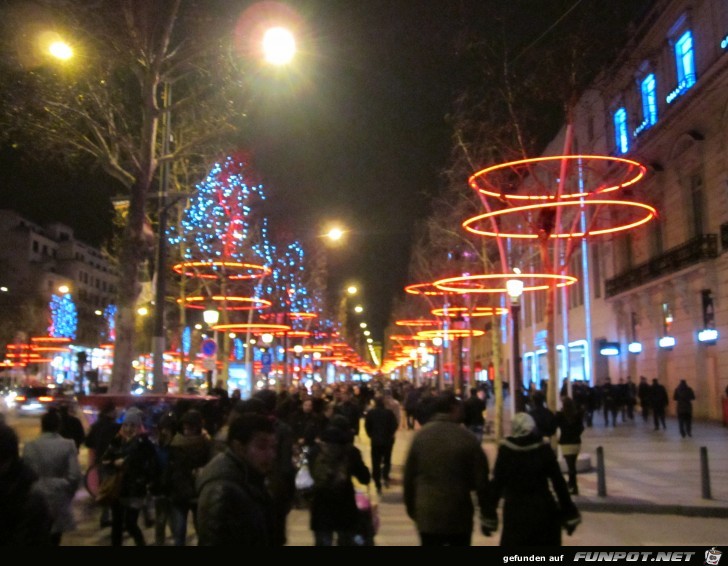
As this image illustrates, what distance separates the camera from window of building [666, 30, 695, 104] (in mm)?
34156

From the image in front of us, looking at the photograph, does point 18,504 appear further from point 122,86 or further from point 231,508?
point 122,86

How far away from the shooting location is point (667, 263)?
37.4 m

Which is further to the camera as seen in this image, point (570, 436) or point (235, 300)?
point (235, 300)

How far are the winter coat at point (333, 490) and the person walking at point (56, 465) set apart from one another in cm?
222

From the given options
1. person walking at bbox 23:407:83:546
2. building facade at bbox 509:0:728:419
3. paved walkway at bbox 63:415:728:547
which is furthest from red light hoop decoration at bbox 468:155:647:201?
person walking at bbox 23:407:83:546

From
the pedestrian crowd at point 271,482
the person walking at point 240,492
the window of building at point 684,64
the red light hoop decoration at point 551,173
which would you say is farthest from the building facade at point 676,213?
the person walking at point 240,492

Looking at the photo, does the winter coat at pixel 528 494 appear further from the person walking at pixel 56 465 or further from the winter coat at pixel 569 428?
the winter coat at pixel 569 428

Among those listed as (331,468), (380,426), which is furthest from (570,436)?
(331,468)

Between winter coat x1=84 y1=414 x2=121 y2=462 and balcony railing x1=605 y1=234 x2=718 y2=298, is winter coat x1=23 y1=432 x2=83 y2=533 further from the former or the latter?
balcony railing x1=605 y1=234 x2=718 y2=298

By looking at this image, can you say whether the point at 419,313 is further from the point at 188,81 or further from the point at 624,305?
the point at 188,81

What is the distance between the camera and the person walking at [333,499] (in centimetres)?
775

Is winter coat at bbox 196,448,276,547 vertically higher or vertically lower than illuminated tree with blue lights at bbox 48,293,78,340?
lower

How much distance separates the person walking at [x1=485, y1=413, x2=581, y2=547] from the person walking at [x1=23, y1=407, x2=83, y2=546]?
3762mm

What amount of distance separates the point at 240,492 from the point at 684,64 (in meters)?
35.8
